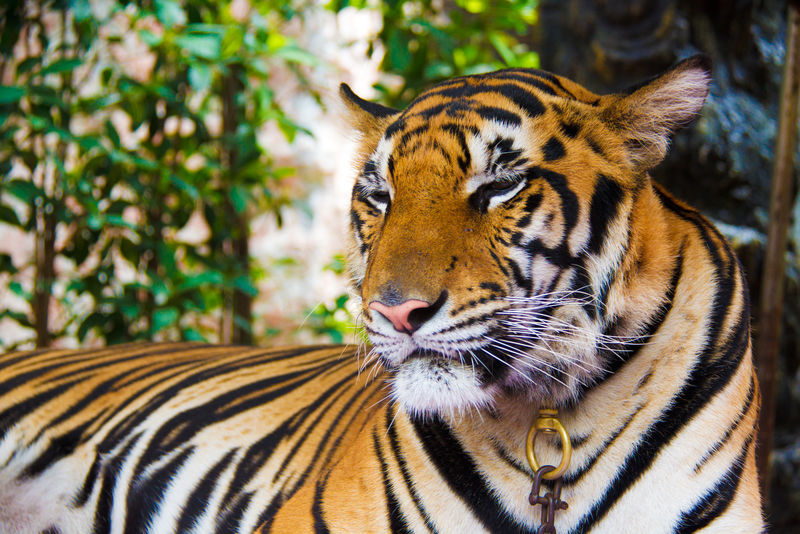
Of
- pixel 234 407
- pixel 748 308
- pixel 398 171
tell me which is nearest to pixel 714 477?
pixel 748 308

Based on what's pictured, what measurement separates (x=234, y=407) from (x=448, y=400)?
87 centimetres

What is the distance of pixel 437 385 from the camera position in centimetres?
114

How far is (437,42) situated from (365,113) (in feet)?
4.93

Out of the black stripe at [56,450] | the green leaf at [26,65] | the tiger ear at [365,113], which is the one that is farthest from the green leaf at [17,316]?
the tiger ear at [365,113]

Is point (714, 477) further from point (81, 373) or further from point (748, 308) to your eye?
point (81, 373)

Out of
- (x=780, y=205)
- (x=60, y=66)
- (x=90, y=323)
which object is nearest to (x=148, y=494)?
(x=90, y=323)

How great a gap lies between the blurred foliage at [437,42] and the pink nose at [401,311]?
1755 millimetres

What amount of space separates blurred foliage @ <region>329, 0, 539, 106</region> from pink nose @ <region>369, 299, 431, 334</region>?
175 centimetres

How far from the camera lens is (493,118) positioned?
4.11ft

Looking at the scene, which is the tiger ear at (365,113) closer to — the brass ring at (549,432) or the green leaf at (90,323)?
the brass ring at (549,432)

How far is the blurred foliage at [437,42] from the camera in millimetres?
2734

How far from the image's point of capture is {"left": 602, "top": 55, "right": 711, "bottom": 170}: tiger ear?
1209mm

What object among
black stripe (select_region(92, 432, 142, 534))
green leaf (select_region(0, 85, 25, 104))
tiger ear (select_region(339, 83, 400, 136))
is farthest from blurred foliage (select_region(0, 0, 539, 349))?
tiger ear (select_region(339, 83, 400, 136))

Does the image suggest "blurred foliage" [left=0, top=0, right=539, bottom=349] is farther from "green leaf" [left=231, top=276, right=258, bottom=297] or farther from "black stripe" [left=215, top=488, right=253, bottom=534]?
"black stripe" [left=215, top=488, right=253, bottom=534]
